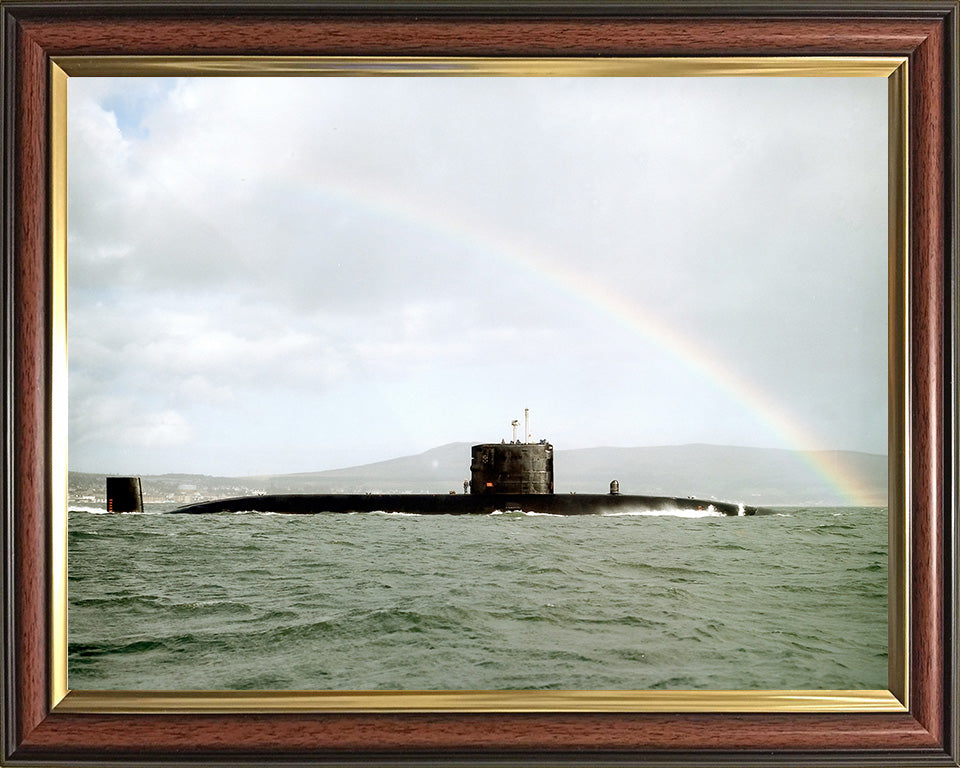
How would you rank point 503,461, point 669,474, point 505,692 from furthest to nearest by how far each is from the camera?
point 503,461
point 669,474
point 505,692

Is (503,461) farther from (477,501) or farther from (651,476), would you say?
(651,476)

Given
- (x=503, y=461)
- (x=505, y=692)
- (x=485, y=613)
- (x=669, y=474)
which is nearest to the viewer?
(x=505, y=692)

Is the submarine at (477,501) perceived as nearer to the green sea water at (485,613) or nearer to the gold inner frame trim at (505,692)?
the green sea water at (485,613)

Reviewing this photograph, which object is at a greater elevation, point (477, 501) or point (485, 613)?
point (477, 501)

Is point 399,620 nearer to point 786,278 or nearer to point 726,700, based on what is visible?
point 726,700

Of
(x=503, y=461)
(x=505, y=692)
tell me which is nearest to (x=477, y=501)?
(x=503, y=461)
